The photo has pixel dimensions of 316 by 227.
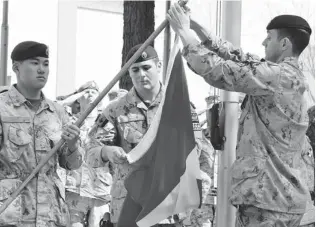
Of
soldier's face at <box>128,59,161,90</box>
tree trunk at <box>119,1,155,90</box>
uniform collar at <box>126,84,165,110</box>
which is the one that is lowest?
uniform collar at <box>126,84,165,110</box>

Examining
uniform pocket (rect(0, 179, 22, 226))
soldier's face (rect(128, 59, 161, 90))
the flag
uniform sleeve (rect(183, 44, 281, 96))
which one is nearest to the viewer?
uniform sleeve (rect(183, 44, 281, 96))

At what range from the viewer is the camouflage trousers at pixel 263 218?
5.25m

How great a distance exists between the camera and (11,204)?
572 centimetres

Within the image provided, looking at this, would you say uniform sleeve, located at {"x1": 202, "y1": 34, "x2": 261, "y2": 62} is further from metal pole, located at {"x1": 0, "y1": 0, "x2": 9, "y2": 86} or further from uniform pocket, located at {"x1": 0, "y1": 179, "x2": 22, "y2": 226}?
metal pole, located at {"x1": 0, "y1": 0, "x2": 9, "y2": 86}

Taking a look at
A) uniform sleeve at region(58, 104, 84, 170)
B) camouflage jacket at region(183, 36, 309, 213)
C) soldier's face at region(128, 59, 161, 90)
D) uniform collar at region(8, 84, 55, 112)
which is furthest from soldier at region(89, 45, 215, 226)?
camouflage jacket at region(183, 36, 309, 213)

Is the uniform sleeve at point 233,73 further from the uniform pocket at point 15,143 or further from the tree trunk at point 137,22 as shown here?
the tree trunk at point 137,22

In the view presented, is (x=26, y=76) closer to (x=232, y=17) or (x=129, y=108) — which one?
(x=129, y=108)

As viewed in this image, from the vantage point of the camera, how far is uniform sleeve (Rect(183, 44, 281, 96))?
5.14 meters

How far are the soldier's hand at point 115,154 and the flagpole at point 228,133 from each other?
33.7 inches

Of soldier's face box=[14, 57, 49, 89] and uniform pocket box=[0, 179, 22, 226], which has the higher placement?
soldier's face box=[14, 57, 49, 89]

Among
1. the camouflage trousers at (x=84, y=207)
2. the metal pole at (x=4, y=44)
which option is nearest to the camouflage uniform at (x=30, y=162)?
the camouflage trousers at (x=84, y=207)

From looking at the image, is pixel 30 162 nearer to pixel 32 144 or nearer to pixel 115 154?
pixel 32 144

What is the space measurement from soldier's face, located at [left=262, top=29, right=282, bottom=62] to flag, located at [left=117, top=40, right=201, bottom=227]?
0.80 meters

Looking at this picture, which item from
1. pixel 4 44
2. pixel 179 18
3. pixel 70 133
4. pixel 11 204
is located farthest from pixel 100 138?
pixel 4 44
